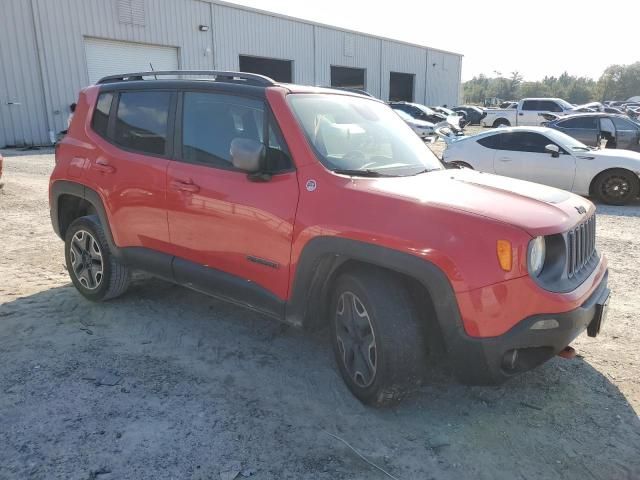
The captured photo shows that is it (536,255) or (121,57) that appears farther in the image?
(121,57)

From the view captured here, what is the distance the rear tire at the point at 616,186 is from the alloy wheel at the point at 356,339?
805 cm

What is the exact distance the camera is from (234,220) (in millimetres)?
3430

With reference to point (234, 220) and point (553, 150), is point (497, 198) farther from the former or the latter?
point (553, 150)

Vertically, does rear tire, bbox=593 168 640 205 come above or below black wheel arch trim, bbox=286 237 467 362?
below

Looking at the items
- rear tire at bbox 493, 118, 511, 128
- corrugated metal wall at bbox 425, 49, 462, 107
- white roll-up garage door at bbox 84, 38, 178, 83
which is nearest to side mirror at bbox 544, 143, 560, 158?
white roll-up garage door at bbox 84, 38, 178, 83

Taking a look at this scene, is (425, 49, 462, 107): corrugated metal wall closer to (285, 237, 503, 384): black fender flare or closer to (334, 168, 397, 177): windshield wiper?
(334, 168, 397, 177): windshield wiper

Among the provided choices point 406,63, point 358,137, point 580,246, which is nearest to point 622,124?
point 580,246

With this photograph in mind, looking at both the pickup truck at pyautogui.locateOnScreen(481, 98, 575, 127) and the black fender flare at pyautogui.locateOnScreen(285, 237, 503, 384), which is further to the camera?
the pickup truck at pyautogui.locateOnScreen(481, 98, 575, 127)

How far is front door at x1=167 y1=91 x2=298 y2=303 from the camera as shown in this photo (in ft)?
10.6

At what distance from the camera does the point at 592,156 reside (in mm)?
9367

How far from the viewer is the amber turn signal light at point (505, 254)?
8.40ft

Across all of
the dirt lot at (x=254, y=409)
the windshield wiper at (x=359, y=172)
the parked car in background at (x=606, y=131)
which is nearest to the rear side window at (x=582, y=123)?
the parked car in background at (x=606, y=131)

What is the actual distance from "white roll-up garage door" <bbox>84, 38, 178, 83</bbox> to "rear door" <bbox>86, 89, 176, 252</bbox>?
55.1 feet

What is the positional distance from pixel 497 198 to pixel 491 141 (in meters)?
7.91
